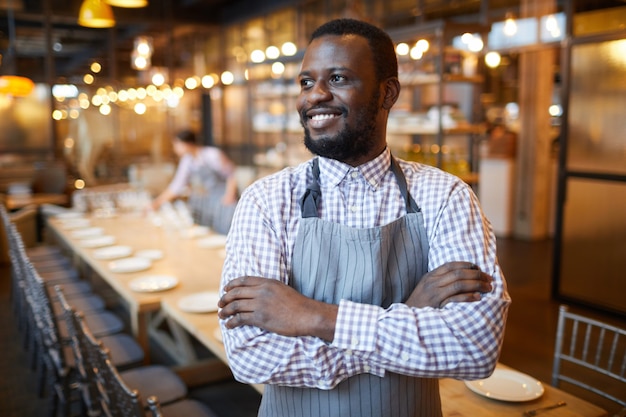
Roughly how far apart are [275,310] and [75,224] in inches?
193

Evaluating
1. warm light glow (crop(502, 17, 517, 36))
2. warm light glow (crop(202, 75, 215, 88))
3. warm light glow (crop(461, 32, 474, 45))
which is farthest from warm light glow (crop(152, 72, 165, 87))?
warm light glow (crop(502, 17, 517, 36))

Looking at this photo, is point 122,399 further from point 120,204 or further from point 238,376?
point 120,204

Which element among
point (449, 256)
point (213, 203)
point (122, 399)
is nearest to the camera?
point (449, 256)

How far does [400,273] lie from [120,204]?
543cm

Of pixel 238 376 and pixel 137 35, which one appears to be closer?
pixel 238 376

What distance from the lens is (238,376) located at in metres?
1.27

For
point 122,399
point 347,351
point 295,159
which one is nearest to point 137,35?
point 295,159

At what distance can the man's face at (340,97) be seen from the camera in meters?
1.25

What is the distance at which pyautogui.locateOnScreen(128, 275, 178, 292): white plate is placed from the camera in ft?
10.8

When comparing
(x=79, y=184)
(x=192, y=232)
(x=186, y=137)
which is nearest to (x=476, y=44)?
(x=186, y=137)

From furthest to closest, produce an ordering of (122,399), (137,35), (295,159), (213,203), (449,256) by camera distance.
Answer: (137,35) < (295,159) < (213,203) < (122,399) < (449,256)

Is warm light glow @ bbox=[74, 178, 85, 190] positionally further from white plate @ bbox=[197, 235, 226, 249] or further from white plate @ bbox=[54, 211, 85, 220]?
white plate @ bbox=[197, 235, 226, 249]

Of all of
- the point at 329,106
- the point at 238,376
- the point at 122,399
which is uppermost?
the point at 329,106

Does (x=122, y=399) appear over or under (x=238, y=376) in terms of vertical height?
under
